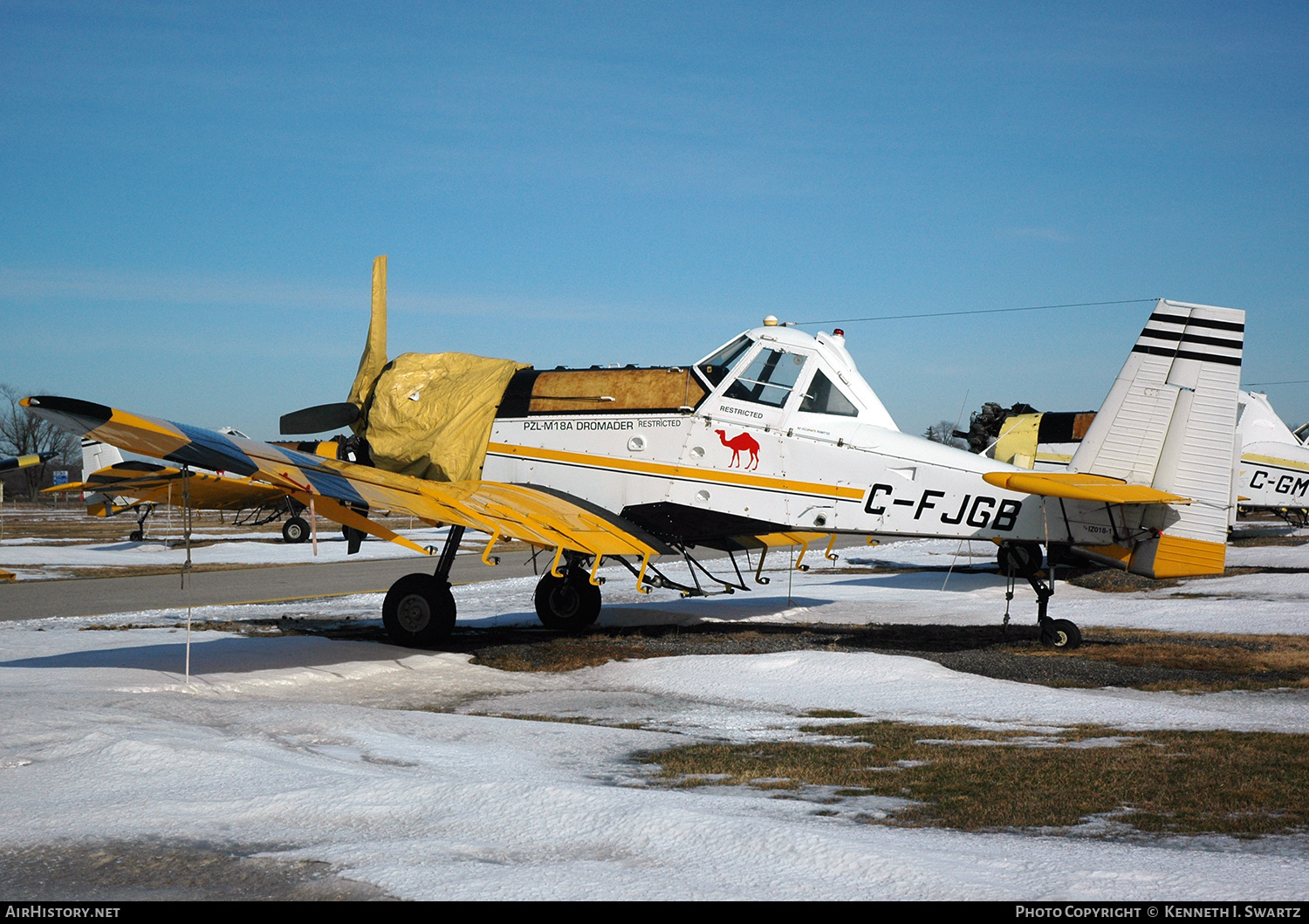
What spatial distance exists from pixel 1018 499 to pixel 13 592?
1608cm

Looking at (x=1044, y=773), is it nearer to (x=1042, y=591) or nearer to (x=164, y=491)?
(x=1042, y=591)

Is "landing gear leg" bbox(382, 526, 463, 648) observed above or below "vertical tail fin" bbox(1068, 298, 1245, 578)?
below

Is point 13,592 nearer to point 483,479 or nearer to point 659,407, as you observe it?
point 483,479

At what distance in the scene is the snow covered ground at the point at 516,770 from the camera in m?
3.75

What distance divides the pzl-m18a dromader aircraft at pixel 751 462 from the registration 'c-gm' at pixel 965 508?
0.8 inches

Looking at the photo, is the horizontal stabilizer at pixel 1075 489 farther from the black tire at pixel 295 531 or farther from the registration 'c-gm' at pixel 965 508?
Answer: the black tire at pixel 295 531

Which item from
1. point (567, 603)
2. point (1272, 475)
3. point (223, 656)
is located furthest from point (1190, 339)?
point (1272, 475)

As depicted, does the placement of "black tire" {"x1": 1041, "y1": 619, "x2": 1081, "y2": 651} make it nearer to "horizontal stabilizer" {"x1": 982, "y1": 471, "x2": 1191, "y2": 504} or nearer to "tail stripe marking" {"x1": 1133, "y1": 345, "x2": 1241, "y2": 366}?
"horizontal stabilizer" {"x1": 982, "y1": 471, "x2": 1191, "y2": 504}

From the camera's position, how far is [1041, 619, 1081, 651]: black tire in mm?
10805

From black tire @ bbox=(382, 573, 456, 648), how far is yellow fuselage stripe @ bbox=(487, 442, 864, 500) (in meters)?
2.02

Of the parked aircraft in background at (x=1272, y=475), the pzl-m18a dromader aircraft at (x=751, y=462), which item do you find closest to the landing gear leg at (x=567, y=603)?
the pzl-m18a dromader aircraft at (x=751, y=462)

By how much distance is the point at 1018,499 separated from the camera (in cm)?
1078

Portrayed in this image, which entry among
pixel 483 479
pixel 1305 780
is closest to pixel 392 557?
pixel 483 479

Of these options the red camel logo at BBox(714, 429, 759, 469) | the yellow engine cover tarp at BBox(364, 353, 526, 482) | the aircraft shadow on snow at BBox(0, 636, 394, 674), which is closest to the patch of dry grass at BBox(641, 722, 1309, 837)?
the red camel logo at BBox(714, 429, 759, 469)
